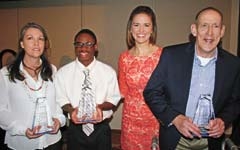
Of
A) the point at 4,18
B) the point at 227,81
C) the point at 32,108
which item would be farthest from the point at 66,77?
the point at 4,18

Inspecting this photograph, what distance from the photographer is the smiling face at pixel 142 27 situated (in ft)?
4.89

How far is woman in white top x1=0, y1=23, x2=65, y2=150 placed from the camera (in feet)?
4.06

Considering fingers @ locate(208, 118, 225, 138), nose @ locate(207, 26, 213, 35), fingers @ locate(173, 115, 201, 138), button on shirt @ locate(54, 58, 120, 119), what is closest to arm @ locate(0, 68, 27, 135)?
button on shirt @ locate(54, 58, 120, 119)

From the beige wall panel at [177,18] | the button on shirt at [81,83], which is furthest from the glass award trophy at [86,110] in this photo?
the beige wall panel at [177,18]

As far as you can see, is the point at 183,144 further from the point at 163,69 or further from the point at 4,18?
the point at 4,18

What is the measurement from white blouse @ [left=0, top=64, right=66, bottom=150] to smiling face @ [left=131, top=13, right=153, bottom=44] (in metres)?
0.57

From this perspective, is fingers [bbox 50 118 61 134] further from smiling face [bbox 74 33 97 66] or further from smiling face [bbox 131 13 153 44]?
smiling face [bbox 131 13 153 44]

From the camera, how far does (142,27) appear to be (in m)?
1.50

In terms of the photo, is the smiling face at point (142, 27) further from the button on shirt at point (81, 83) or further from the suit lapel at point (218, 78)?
the suit lapel at point (218, 78)

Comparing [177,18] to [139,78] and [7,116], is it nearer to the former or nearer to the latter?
[139,78]

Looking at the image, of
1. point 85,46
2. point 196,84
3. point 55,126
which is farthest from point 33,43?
point 196,84

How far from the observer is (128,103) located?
5.07 ft

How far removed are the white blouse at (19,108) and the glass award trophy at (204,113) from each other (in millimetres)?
678

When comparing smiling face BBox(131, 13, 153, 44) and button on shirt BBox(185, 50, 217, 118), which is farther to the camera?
smiling face BBox(131, 13, 153, 44)
